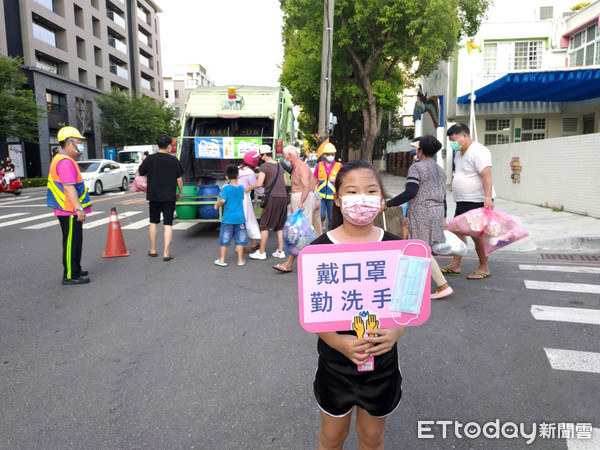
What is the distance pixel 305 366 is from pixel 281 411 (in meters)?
0.71

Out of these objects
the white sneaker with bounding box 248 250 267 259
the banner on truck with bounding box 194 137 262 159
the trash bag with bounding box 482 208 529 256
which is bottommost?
the white sneaker with bounding box 248 250 267 259

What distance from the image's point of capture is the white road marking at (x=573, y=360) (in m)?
3.81

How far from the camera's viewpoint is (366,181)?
2.16m

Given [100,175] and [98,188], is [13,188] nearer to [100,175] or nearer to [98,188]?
[98,188]

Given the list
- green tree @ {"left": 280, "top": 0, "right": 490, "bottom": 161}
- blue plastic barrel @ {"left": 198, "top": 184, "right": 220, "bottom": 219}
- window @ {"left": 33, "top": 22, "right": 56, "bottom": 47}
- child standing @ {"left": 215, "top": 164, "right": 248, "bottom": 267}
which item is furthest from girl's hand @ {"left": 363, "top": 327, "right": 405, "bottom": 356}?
window @ {"left": 33, "top": 22, "right": 56, "bottom": 47}

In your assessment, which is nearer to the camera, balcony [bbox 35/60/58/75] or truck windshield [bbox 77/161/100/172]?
truck windshield [bbox 77/161/100/172]

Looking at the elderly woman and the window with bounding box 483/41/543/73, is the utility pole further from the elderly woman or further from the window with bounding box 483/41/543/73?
the window with bounding box 483/41/543/73

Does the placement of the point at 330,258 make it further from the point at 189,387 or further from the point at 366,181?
the point at 189,387

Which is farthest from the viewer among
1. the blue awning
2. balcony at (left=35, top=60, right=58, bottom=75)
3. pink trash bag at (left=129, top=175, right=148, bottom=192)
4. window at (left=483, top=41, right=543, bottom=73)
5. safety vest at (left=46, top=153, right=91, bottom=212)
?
balcony at (left=35, top=60, right=58, bottom=75)

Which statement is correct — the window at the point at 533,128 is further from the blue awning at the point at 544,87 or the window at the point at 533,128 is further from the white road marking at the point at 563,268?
the white road marking at the point at 563,268

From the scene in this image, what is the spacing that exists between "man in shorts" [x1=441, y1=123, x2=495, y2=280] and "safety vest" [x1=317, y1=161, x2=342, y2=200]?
257 cm

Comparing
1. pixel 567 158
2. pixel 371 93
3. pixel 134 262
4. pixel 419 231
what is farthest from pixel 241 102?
pixel 371 93

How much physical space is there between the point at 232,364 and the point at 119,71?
5167 centimetres

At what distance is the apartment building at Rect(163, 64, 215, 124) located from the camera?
8844cm
